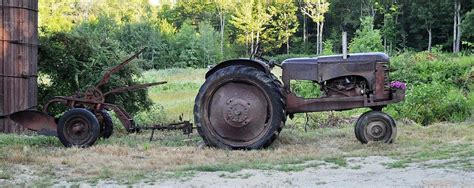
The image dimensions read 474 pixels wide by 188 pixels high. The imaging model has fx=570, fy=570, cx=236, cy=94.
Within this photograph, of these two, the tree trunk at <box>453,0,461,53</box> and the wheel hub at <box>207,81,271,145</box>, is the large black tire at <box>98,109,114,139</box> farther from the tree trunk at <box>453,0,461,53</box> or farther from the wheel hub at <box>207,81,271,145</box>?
the tree trunk at <box>453,0,461,53</box>

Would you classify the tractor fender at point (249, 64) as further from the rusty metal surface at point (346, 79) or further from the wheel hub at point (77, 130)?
the wheel hub at point (77, 130)

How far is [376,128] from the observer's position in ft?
31.3

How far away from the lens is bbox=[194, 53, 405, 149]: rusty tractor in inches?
376

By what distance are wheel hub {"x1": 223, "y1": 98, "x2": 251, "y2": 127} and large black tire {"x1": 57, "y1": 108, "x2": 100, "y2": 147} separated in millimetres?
2242

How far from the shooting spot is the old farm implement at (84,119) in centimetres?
971

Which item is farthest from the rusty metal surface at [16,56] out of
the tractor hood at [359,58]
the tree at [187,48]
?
the tree at [187,48]

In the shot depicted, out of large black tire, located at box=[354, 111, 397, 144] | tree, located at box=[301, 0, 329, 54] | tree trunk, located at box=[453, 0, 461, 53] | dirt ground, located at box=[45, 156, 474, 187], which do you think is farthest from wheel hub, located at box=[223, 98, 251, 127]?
tree, located at box=[301, 0, 329, 54]

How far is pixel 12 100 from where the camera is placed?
40.8ft

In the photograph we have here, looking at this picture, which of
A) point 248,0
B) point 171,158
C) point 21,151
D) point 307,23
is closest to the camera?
point 171,158

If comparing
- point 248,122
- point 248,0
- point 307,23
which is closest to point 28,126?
point 248,122

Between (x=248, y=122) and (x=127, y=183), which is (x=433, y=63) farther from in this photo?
(x=127, y=183)

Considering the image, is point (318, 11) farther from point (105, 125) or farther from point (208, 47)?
point (105, 125)

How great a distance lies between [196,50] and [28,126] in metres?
55.8

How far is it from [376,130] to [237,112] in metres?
2.35
